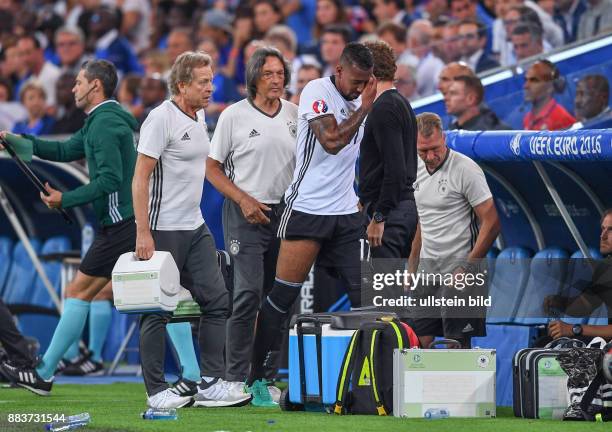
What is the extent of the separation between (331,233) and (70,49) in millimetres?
11441

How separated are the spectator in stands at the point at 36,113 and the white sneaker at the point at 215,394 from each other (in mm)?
8771

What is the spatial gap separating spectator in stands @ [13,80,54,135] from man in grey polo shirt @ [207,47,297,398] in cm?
803

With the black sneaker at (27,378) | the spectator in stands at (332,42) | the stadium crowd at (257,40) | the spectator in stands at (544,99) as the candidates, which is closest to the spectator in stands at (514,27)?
the stadium crowd at (257,40)

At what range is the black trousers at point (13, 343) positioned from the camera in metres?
9.96

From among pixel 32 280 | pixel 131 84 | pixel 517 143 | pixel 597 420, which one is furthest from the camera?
pixel 131 84

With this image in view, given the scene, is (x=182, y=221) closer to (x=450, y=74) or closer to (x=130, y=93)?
(x=450, y=74)

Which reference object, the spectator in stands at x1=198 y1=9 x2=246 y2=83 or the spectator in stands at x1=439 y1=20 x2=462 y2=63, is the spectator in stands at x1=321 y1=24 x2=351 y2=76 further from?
the spectator in stands at x1=439 y1=20 x2=462 y2=63

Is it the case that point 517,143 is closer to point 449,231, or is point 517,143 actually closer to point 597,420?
point 449,231

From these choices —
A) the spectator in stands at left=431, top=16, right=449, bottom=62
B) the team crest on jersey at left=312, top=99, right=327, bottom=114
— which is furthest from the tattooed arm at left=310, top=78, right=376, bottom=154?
the spectator in stands at left=431, top=16, right=449, bottom=62

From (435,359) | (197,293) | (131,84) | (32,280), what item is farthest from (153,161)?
(131,84)

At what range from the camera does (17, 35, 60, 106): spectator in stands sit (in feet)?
63.1

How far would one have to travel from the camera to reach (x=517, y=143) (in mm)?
9273

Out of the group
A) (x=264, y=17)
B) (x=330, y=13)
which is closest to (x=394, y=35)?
(x=330, y=13)

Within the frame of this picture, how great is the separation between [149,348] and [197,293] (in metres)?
0.49
